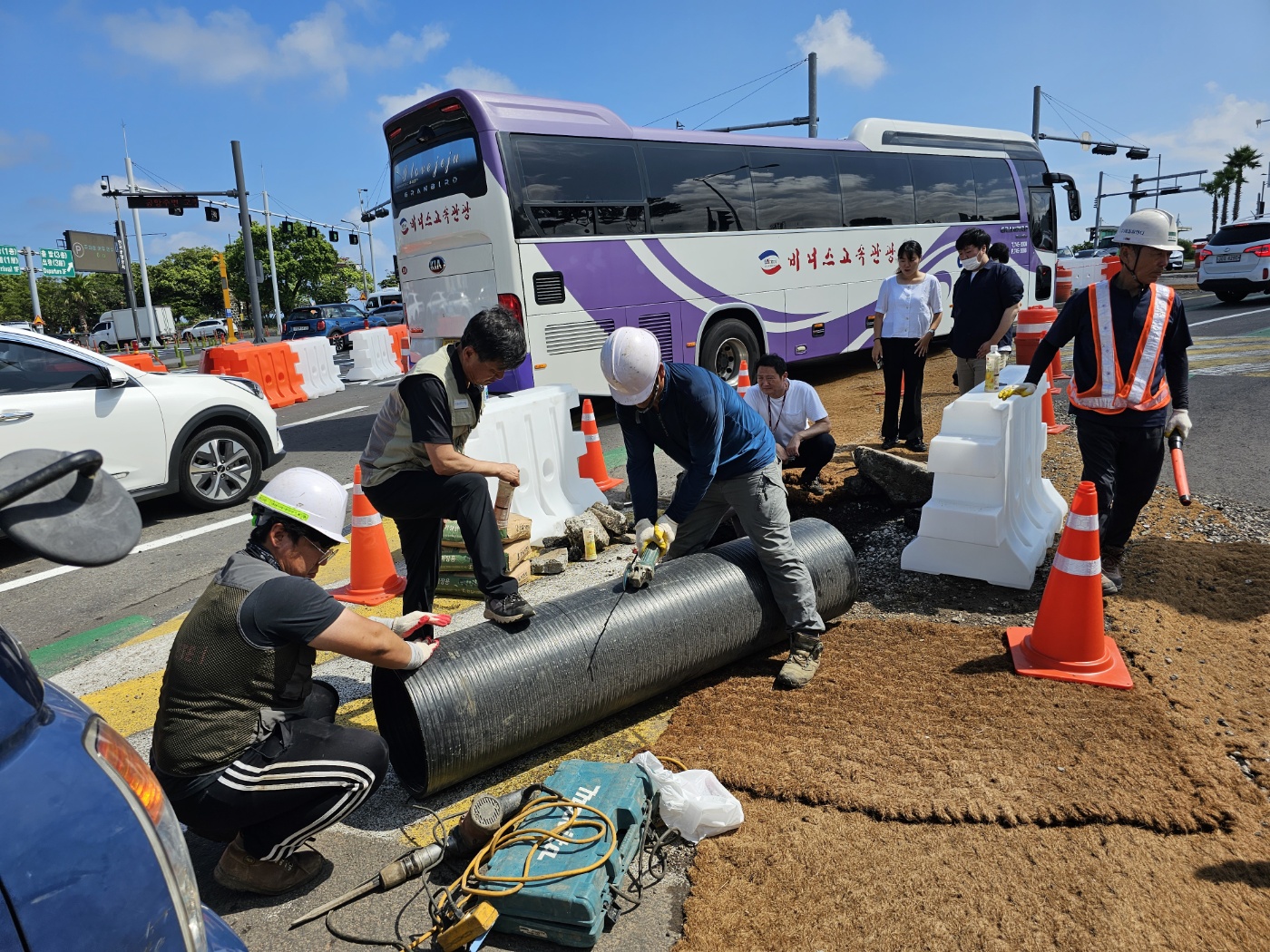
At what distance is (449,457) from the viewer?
3.60 meters

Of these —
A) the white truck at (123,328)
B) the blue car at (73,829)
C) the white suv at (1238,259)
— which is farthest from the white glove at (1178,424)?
the white truck at (123,328)

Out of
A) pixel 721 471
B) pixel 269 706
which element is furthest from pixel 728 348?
pixel 269 706

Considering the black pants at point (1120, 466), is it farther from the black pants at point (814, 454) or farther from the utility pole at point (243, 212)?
the utility pole at point (243, 212)

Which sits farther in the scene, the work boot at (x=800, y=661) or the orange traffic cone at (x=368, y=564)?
the orange traffic cone at (x=368, y=564)

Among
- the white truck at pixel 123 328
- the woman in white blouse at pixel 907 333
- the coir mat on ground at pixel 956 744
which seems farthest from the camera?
the white truck at pixel 123 328

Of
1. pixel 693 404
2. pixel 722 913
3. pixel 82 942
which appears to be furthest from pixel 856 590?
pixel 82 942

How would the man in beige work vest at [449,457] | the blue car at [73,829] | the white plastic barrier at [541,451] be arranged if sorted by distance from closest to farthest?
the blue car at [73,829] → the man in beige work vest at [449,457] → the white plastic barrier at [541,451]

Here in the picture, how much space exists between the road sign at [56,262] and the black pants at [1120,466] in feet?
186

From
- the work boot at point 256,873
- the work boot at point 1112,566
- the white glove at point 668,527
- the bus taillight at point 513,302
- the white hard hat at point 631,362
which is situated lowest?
the work boot at point 256,873

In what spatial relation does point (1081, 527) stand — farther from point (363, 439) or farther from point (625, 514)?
point (363, 439)

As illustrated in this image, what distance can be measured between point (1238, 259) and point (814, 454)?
60.2 feet

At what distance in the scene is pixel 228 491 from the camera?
314 inches

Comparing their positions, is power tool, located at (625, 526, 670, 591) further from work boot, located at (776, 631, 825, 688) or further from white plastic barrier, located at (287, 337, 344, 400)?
white plastic barrier, located at (287, 337, 344, 400)

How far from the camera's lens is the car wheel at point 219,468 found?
7566 mm
